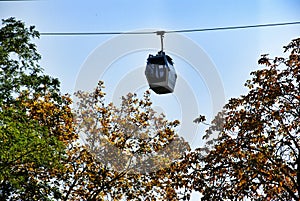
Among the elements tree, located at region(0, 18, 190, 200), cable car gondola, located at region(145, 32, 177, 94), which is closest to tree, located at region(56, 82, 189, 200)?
tree, located at region(0, 18, 190, 200)

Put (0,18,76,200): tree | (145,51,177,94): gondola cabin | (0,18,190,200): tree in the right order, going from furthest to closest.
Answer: (0,18,190,200): tree < (0,18,76,200): tree < (145,51,177,94): gondola cabin

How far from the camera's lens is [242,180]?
8.45 metres

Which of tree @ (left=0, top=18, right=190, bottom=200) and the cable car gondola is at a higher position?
tree @ (left=0, top=18, right=190, bottom=200)

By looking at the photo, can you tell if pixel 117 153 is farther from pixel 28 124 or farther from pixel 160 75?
pixel 160 75

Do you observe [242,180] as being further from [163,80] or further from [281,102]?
[163,80]

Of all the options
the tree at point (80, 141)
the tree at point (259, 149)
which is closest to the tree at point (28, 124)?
the tree at point (80, 141)

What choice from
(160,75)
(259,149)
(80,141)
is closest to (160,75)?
(160,75)

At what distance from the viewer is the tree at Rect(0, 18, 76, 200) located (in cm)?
984

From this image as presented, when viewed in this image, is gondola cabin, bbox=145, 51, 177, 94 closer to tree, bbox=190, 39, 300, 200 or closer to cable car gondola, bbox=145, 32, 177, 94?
cable car gondola, bbox=145, 32, 177, 94

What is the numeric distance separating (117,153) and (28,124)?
3.57 metres

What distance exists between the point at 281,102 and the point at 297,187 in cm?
179

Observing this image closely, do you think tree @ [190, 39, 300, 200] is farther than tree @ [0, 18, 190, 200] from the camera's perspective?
No

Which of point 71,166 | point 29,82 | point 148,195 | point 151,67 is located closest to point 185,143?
point 148,195

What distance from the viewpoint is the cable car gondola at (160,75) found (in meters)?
5.88
